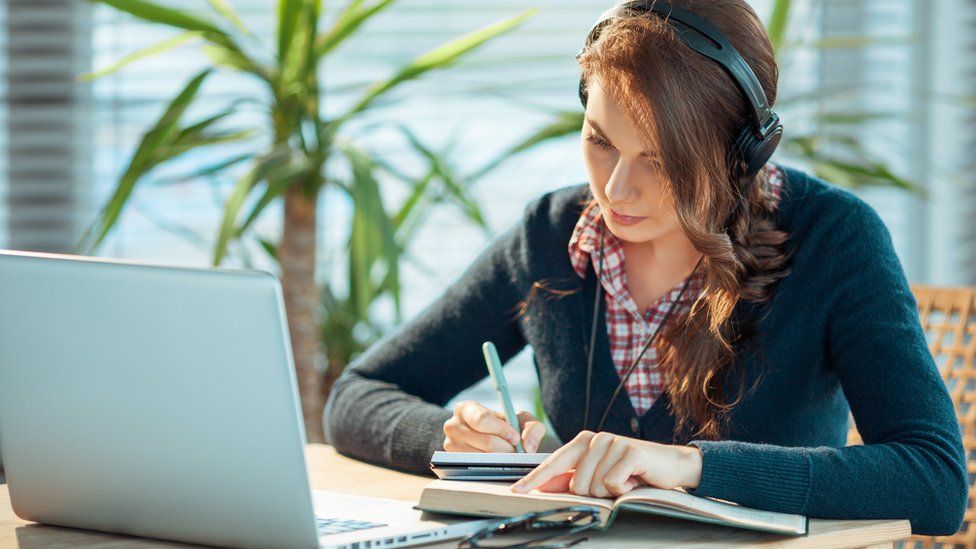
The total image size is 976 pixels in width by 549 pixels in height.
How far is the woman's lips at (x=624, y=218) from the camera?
1.26 metres

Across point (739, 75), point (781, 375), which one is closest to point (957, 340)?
point (781, 375)

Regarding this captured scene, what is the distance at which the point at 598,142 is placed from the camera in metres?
1.27

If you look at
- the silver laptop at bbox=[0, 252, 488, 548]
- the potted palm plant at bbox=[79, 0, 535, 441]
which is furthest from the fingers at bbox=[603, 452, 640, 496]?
the potted palm plant at bbox=[79, 0, 535, 441]

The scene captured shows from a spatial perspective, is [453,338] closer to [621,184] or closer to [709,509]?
[621,184]

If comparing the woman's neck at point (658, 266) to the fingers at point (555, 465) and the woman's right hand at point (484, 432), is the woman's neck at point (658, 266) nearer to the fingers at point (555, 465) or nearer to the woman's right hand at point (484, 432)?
the woman's right hand at point (484, 432)

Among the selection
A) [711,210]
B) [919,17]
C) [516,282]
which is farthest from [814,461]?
[919,17]

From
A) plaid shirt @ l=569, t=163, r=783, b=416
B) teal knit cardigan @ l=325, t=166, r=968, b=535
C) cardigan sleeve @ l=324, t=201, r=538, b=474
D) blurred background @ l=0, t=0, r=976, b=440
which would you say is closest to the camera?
teal knit cardigan @ l=325, t=166, r=968, b=535

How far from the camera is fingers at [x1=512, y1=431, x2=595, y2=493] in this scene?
982 mm

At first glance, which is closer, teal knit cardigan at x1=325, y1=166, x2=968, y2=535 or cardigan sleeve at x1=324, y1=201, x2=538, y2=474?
teal knit cardigan at x1=325, y1=166, x2=968, y2=535

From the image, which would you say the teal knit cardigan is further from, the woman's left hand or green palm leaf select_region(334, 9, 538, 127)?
green palm leaf select_region(334, 9, 538, 127)

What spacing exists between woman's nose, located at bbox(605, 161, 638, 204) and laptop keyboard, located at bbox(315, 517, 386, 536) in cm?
46

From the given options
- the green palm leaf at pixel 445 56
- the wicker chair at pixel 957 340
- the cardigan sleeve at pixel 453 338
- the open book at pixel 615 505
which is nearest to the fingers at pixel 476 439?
the open book at pixel 615 505

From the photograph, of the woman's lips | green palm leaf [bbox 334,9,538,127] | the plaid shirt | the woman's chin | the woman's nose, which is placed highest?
green palm leaf [bbox 334,9,538,127]

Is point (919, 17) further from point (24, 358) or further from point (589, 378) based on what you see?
point (24, 358)
